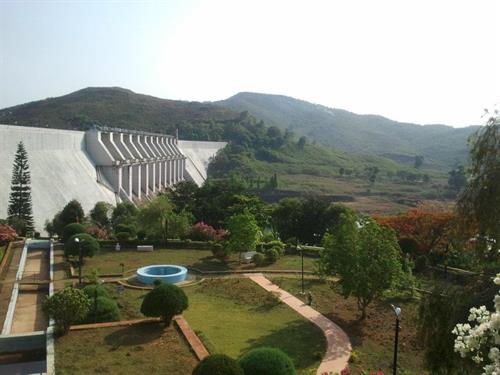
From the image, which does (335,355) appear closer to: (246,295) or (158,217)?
(246,295)

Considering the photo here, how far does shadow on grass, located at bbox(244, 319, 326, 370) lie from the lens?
1379 centimetres

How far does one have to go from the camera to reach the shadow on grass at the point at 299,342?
1379 centimetres

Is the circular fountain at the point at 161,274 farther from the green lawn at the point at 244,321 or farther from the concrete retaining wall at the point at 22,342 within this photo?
the concrete retaining wall at the point at 22,342

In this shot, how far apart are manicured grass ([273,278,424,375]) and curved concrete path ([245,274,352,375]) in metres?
0.29

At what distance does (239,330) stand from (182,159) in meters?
69.2

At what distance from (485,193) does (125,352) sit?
9972 millimetres

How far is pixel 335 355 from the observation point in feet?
46.4

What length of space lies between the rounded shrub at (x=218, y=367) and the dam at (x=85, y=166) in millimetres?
26678

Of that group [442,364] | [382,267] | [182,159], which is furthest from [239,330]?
[182,159]

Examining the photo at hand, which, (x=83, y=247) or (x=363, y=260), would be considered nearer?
(x=363, y=260)

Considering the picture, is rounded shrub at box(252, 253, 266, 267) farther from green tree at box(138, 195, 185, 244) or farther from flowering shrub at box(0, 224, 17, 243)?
flowering shrub at box(0, 224, 17, 243)

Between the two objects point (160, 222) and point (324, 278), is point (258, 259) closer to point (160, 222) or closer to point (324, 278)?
point (324, 278)

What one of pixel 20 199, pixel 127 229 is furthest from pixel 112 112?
pixel 127 229

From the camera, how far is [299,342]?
14.9 meters
